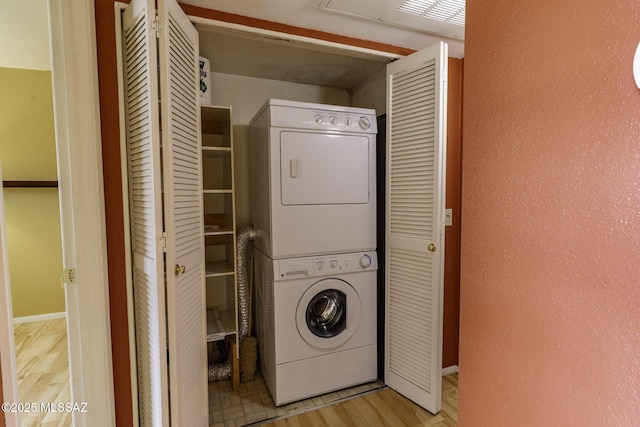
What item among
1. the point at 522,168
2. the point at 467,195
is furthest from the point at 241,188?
the point at 522,168

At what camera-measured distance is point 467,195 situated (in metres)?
0.96

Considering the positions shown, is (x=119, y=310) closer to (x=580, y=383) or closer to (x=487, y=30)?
(x=580, y=383)

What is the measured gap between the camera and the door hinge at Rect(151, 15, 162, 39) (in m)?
1.19

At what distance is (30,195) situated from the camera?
3268 millimetres

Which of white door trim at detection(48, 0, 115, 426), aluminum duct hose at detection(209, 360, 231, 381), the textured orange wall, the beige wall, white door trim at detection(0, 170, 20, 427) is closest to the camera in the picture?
the textured orange wall

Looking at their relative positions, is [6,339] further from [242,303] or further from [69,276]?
[242,303]

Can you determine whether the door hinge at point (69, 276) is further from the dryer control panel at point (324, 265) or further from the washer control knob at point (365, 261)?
the washer control knob at point (365, 261)

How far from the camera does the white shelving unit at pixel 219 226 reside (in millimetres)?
2152

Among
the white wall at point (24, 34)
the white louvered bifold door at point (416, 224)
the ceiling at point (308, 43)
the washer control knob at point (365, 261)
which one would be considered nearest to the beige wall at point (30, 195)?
the white wall at point (24, 34)

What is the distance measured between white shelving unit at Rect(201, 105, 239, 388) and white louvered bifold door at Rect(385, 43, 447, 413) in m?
1.08

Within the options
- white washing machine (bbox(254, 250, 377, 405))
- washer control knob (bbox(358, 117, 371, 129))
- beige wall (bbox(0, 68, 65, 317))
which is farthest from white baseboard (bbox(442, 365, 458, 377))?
beige wall (bbox(0, 68, 65, 317))

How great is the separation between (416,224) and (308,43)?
4.16 ft

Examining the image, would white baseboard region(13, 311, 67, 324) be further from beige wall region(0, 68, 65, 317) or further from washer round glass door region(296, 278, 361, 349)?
washer round glass door region(296, 278, 361, 349)

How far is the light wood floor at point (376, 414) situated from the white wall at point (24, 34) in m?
2.85
